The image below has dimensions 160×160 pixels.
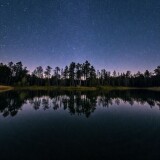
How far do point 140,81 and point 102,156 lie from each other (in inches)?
7396

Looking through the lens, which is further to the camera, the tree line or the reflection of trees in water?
the tree line

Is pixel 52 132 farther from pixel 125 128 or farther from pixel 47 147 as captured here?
pixel 125 128

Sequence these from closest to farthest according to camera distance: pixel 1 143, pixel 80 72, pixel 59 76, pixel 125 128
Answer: pixel 1 143 → pixel 125 128 → pixel 80 72 → pixel 59 76

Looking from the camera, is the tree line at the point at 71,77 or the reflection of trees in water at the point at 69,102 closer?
the reflection of trees in water at the point at 69,102

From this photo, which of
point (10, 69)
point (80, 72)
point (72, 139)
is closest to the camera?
point (72, 139)

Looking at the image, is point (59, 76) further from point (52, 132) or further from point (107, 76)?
point (52, 132)

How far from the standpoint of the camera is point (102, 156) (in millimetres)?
10773

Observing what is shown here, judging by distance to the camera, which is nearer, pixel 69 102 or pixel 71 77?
pixel 69 102

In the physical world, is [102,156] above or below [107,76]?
below

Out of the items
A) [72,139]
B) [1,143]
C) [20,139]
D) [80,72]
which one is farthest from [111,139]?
[80,72]

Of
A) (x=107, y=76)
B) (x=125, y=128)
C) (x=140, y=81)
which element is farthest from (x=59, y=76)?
(x=125, y=128)

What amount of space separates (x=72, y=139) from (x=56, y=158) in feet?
12.3

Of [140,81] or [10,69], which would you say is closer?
[10,69]

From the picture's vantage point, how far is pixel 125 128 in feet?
58.2
